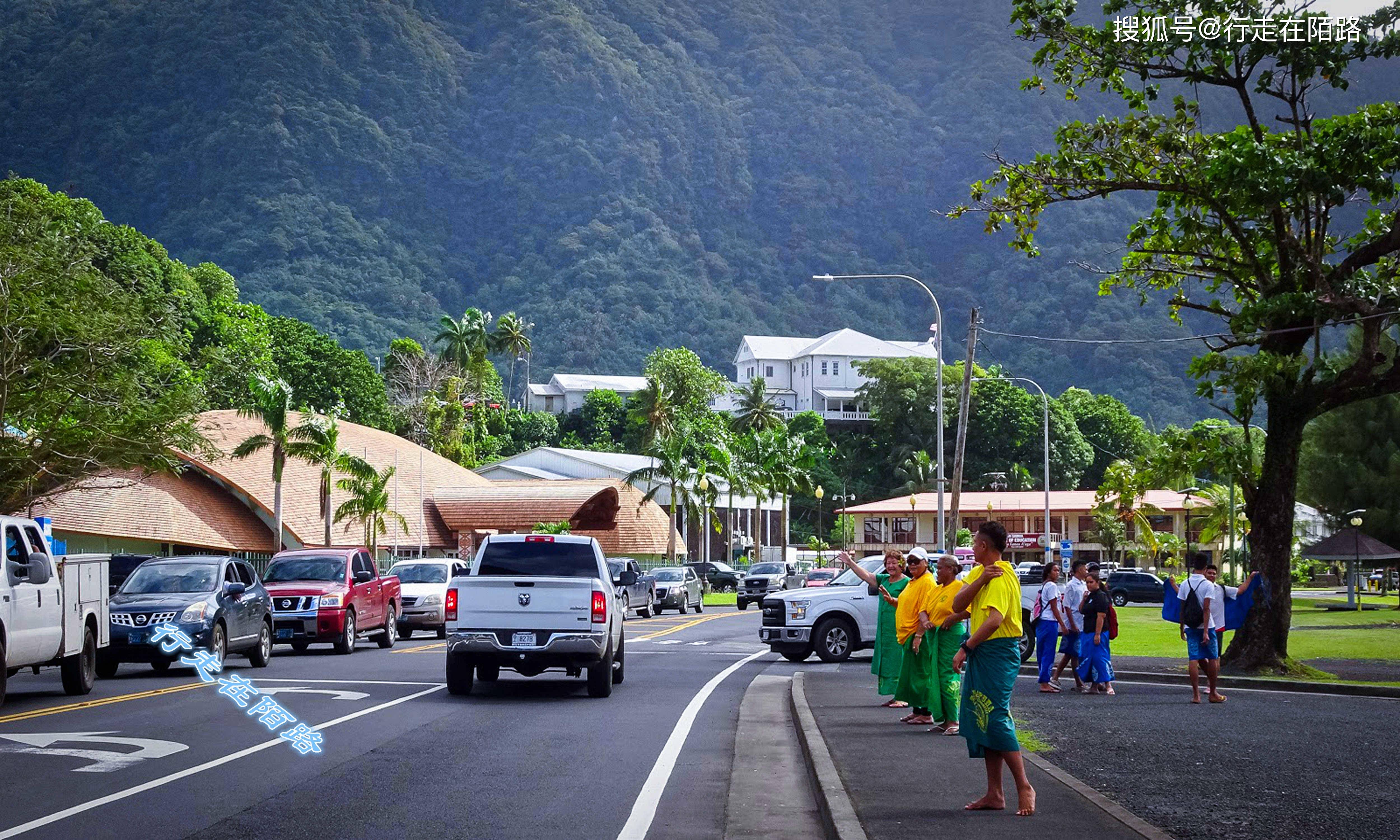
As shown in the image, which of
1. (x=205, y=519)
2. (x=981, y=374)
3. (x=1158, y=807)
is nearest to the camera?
(x=1158, y=807)

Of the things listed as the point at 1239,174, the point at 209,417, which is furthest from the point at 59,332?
the point at 209,417

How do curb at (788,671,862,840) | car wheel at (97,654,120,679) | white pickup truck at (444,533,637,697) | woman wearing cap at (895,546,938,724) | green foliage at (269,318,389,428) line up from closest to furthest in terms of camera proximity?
curb at (788,671,862,840), woman wearing cap at (895,546,938,724), white pickup truck at (444,533,637,697), car wheel at (97,654,120,679), green foliage at (269,318,389,428)

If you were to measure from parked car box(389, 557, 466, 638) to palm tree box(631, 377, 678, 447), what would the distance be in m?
67.0

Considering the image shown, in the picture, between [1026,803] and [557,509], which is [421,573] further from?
[557,509]

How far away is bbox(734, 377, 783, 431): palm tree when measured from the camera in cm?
11612

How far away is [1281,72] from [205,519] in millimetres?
47864

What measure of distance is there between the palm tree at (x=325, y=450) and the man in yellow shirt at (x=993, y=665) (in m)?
43.0

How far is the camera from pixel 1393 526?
64750 mm

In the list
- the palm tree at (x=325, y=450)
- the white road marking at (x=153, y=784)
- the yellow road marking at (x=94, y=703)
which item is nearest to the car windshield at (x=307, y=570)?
the yellow road marking at (x=94, y=703)

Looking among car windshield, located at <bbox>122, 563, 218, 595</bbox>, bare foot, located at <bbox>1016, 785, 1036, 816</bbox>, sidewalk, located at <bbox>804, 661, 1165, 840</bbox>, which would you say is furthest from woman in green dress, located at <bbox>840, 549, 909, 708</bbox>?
car windshield, located at <bbox>122, 563, 218, 595</bbox>

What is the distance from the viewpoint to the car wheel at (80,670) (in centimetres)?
1823

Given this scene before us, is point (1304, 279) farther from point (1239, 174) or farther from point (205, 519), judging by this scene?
point (205, 519)

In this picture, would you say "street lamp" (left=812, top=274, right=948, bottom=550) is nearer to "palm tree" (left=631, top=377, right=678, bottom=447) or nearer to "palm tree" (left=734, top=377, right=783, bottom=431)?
"palm tree" (left=631, top=377, right=678, bottom=447)

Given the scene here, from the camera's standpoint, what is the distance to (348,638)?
90.8ft
